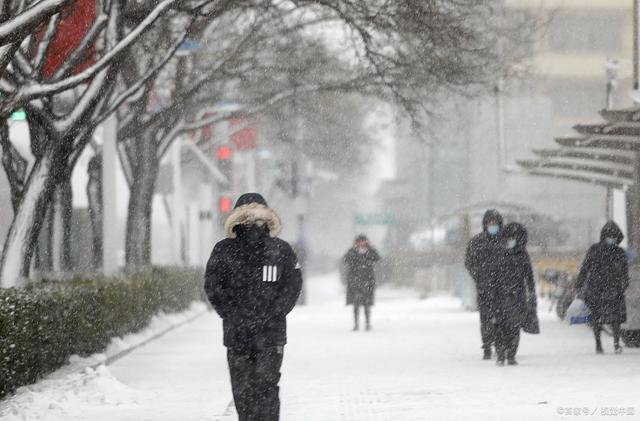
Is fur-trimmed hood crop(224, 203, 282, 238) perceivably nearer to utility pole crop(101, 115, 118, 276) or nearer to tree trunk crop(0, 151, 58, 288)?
tree trunk crop(0, 151, 58, 288)

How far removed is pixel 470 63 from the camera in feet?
89.9

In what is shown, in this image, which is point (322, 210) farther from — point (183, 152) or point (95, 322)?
point (95, 322)

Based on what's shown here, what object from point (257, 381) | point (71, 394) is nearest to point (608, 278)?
point (71, 394)

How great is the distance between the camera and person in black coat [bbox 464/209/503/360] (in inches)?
779

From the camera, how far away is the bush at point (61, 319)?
568 inches

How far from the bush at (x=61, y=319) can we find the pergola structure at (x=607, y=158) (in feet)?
22.5

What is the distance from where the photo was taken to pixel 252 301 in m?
10.5

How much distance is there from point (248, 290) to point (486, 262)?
31.5 ft

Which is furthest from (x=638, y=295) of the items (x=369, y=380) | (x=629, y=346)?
(x=369, y=380)

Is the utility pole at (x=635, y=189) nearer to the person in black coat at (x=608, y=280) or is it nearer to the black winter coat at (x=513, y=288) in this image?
the person in black coat at (x=608, y=280)

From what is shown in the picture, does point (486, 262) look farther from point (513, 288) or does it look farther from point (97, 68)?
point (97, 68)

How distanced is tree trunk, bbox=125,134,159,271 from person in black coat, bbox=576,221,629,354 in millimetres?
13932

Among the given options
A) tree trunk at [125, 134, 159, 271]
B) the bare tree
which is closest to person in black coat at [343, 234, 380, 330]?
tree trunk at [125, 134, 159, 271]

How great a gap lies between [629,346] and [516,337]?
11.3 ft
